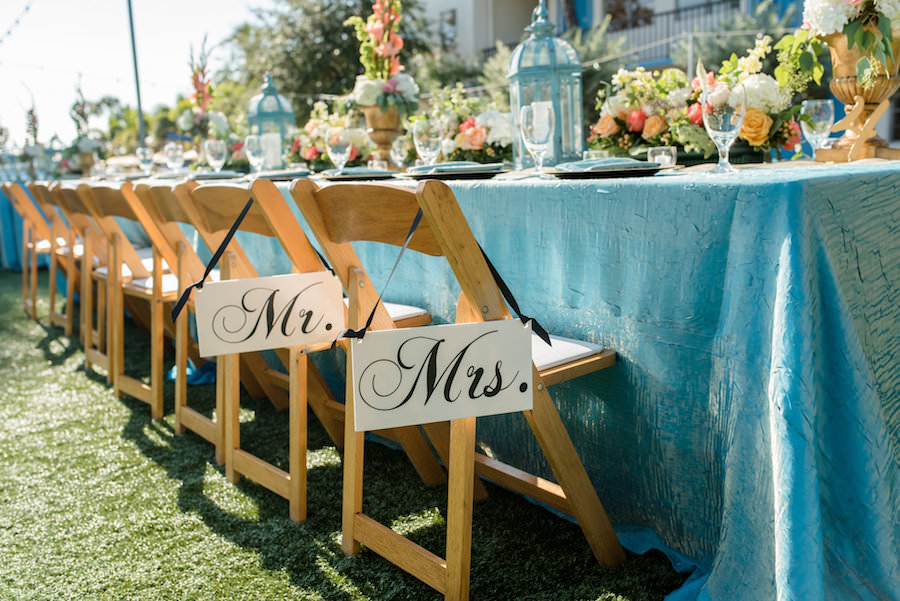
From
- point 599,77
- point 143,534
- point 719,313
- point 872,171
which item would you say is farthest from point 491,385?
point 599,77

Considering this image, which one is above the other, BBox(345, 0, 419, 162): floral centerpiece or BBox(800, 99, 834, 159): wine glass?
BBox(345, 0, 419, 162): floral centerpiece

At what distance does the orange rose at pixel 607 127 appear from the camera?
2.32 m

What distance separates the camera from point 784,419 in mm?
1106

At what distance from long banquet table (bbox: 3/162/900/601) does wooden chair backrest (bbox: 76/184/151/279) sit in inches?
56.8

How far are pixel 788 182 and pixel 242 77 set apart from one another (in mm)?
19034

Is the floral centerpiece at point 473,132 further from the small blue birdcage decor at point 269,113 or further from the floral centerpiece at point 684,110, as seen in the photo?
the small blue birdcage decor at point 269,113

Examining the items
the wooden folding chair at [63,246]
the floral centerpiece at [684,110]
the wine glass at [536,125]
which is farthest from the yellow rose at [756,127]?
the wooden folding chair at [63,246]

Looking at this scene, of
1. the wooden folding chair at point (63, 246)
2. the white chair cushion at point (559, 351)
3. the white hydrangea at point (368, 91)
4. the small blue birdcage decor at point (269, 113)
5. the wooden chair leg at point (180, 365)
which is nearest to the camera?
the white chair cushion at point (559, 351)

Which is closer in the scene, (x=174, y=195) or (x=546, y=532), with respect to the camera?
(x=546, y=532)

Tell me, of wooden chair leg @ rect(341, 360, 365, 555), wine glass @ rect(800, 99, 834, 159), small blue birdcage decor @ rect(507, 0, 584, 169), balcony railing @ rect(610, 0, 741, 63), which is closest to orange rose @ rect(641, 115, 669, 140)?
small blue birdcage decor @ rect(507, 0, 584, 169)

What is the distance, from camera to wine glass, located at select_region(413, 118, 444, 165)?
98.7 inches

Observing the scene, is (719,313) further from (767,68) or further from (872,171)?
(767,68)

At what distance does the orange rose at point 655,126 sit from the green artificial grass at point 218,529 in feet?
3.48

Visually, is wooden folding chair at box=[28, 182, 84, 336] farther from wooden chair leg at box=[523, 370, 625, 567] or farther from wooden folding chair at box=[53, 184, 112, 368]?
wooden chair leg at box=[523, 370, 625, 567]
